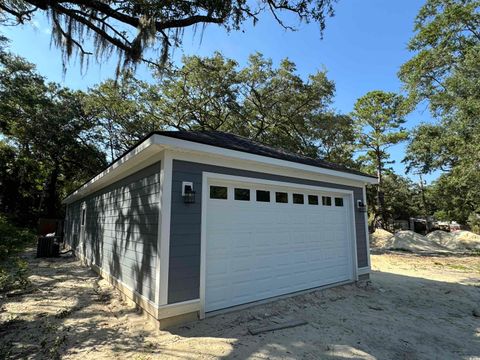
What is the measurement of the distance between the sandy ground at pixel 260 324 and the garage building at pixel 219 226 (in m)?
0.38

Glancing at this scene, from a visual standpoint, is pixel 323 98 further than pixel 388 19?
Yes

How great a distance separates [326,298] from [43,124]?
19799 mm

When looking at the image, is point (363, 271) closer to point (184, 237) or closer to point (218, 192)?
point (218, 192)

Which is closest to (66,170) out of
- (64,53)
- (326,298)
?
(64,53)

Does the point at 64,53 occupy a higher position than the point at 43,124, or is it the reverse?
the point at 43,124

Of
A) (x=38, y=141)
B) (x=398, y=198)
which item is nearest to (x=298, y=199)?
(x=38, y=141)

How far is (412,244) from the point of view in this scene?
16.7 meters

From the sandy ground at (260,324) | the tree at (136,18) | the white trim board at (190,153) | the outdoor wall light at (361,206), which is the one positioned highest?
the tree at (136,18)

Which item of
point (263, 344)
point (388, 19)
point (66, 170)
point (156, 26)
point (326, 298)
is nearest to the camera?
point (263, 344)

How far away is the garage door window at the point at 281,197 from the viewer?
5535 mm

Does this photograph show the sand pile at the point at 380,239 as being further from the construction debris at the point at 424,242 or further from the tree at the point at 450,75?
the tree at the point at 450,75

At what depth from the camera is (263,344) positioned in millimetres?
3396

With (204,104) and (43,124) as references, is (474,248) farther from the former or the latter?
(43,124)

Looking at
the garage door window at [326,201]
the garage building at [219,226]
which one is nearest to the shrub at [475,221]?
the garage building at [219,226]
